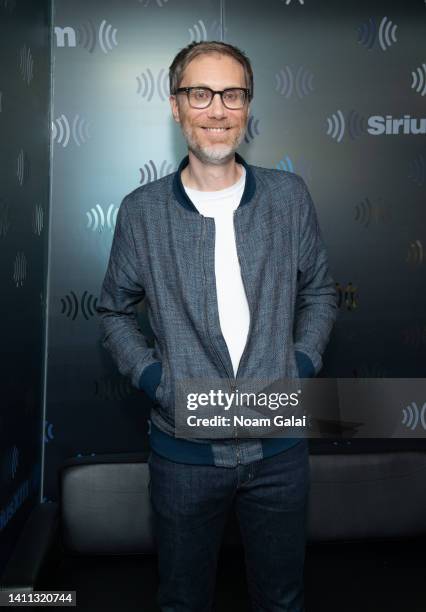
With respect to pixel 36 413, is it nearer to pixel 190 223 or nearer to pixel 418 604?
pixel 190 223

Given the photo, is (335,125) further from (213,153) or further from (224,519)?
(224,519)

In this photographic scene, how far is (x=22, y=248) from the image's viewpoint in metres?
2.09

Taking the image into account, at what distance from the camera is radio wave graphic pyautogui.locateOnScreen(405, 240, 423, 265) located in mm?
2621

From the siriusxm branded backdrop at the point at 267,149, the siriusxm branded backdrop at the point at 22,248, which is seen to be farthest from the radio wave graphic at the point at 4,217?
the siriusxm branded backdrop at the point at 267,149

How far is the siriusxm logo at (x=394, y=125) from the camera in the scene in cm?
257

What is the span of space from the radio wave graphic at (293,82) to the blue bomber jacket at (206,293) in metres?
1.03

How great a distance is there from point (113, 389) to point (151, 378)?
1109 mm

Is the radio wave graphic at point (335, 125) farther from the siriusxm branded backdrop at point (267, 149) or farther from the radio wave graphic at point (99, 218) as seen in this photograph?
the radio wave graphic at point (99, 218)

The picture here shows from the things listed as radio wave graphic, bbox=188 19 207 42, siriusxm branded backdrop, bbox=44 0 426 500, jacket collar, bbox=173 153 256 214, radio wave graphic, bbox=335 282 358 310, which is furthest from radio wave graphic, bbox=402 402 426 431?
radio wave graphic, bbox=188 19 207 42

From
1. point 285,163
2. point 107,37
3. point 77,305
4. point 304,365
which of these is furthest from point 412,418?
point 107,37

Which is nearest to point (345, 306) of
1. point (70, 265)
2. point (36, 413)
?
point (70, 265)

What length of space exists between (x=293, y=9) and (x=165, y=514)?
6.55 feet

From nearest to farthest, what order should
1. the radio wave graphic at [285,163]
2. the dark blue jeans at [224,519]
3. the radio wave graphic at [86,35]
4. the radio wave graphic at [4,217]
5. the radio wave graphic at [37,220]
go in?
1. the dark blue jeans at [224,519]
2. the radio wave graphic at [4,217]
3. the radio wave graphic at [37,220]
4. the radio wave graphic at [86,35]
5. the radio wave graphic at [285,163]

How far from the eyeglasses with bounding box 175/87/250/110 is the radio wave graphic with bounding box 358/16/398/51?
127cm
